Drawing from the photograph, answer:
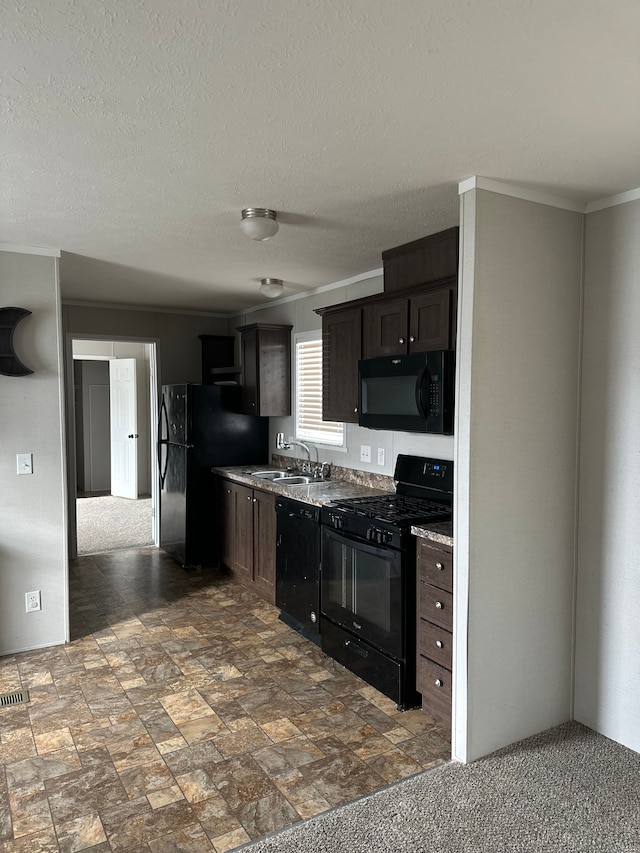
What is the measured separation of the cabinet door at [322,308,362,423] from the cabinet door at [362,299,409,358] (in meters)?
0.08

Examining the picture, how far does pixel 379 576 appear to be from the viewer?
311 centimetres

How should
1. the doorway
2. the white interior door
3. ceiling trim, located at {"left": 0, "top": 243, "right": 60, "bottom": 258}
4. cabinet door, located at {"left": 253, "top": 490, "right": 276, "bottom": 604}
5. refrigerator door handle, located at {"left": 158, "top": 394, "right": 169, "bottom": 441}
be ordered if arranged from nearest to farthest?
1. ceiling trim, located at {"left": 0, "top": 243, "right": 60, "bottom": 258}
2. cabinet door, located at {"left": 253, "top": 490, "right": 276, "bottom": 604}
3. refrigerator door handle, located at {"left": 158, "top": 394, "right": 169, "bottom": 441}
4. the doorway
5. the white interior door

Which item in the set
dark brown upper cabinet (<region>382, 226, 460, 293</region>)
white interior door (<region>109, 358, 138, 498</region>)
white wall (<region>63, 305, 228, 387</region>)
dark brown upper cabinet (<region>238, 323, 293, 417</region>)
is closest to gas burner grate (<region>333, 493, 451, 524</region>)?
dark brown upper cabinet (<region>382, 226, 460, 293</region>)

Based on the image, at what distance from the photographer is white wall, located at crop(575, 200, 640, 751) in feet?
8.60

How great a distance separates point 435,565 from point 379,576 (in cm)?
39

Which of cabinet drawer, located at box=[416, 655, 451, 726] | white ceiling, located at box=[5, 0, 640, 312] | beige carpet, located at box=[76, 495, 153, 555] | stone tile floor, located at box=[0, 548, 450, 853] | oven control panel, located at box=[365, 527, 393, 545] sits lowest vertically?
beige carpet, located at box=[76, 495, 153, 555]

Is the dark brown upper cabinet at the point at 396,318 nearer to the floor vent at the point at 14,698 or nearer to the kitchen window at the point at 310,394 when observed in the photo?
the kitchen window at the point at 310,394

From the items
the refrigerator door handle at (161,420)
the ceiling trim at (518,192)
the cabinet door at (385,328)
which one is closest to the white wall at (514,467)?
the ceiling trim at (518,192)

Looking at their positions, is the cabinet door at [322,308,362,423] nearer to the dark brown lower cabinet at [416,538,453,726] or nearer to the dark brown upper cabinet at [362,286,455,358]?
the dark brown upper cabinet at [362,286,455,358]

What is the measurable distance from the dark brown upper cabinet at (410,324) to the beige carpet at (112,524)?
12.4 ft

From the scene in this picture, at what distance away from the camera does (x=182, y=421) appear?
5.33m

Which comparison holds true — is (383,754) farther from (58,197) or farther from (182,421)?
(182,421)

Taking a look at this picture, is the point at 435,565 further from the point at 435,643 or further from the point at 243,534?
the point at 243,534

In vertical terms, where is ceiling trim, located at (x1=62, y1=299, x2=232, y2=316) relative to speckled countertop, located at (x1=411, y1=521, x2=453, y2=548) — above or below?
above
